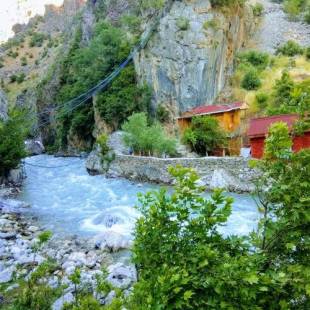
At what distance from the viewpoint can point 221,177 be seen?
21062 millimetres

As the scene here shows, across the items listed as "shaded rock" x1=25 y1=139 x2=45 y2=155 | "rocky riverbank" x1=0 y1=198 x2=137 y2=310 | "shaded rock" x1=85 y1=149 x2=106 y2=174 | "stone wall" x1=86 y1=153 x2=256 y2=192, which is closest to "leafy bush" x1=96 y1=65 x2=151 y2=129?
"shaded rock" x1=85 y1=149 x2=106 y2=174

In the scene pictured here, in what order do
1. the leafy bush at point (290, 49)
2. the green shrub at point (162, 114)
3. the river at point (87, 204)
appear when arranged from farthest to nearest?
the leafy bush at point (290, 49)
the green shrub at point (162, 114)
the river at point (87, 204)

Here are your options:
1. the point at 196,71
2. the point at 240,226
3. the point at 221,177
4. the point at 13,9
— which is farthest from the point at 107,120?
the point at 13,9

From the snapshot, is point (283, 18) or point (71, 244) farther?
point (283, 18)

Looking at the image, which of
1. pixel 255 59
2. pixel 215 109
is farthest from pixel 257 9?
pixel 215 109

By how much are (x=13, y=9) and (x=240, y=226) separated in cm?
10878

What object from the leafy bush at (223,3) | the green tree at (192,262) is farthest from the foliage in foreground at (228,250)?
the leafy bush at (223,3)

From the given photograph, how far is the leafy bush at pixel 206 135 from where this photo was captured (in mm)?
26297

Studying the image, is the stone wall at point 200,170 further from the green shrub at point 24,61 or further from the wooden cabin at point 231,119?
the green shrub at point 24,61

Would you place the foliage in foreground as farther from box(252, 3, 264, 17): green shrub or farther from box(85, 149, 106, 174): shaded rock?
box(252, 3, 264, 17): green shrub

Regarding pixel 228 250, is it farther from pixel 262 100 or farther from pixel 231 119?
pixel 262 100

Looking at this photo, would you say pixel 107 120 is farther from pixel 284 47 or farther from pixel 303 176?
pixel 303 176

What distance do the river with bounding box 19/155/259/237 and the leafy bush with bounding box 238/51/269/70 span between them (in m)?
18.9

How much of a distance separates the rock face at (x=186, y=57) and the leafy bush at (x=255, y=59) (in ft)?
12.5
